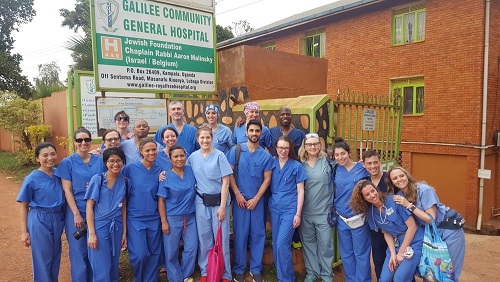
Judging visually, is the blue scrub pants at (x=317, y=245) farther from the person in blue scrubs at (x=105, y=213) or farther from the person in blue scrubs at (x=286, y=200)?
the person in blue scrubs at (x=105, y=213)

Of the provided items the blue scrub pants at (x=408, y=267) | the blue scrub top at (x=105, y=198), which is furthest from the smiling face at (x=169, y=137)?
the blue scrub pants at (x=408, y=267)

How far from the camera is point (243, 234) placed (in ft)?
12.3

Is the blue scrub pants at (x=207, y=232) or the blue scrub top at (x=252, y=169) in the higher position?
the blue scrub top at (x=252, y=169)

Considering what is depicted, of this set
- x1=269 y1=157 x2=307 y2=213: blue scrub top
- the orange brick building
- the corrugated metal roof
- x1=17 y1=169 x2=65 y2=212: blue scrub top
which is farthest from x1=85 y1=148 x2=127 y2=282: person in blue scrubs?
the corrugated metal roof

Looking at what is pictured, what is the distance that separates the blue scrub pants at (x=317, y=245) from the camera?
3.67 m

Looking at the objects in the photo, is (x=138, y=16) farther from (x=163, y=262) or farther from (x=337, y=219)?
(x=337, y=219)

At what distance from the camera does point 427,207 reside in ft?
10.3

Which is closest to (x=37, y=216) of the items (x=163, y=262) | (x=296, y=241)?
(x=163, y=262)

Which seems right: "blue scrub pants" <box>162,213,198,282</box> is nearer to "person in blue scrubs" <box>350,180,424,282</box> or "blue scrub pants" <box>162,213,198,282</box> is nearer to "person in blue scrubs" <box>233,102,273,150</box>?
"person in blue scrubs" <box>233,102,273,150</box>

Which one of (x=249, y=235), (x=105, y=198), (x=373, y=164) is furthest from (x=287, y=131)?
(x=105, y=198)

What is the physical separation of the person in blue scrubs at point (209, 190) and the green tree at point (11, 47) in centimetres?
1711

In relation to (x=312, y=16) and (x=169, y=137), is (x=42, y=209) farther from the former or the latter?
(x=312, y=16)

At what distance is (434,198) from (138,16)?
13.3ft

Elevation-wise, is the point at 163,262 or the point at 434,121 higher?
the point at 434,121
